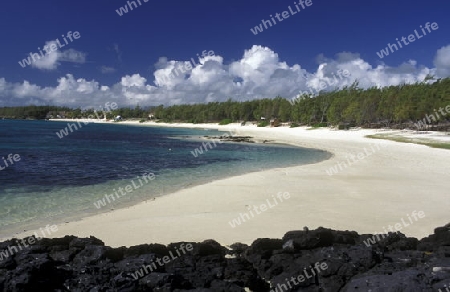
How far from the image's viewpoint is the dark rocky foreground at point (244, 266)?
6059mm

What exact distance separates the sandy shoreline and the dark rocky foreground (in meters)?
1.59

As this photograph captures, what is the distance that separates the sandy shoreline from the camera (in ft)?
33.8

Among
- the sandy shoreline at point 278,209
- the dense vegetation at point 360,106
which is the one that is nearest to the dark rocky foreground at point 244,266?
the sandy shoreline at point 278,209

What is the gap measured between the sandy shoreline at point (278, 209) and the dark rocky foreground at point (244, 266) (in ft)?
5.21

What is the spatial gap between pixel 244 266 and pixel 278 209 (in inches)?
226

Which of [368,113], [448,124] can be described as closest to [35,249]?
[448,124]

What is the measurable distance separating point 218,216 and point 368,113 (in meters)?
77.1

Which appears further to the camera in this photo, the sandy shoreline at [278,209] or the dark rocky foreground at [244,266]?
the sandy shoreline at [278,209]

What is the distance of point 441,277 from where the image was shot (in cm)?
580

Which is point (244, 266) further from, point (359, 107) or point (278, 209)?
point (359, 107)

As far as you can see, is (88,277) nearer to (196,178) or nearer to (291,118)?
(196,178)

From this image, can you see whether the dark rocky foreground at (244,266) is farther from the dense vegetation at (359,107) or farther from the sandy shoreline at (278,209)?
the dense vegetation at (359,107)

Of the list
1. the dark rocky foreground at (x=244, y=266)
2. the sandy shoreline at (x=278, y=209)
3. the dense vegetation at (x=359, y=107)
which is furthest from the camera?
the dense vegetation at (x=359, y=107)

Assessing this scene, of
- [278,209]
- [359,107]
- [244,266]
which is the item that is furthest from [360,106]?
[244,266]
